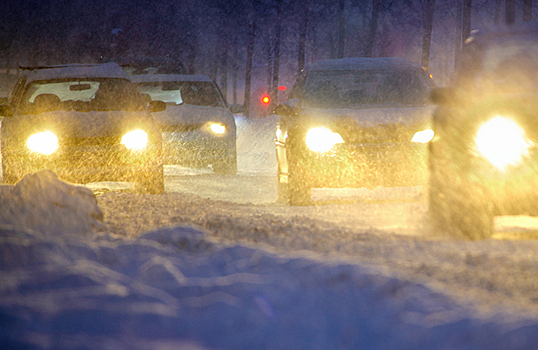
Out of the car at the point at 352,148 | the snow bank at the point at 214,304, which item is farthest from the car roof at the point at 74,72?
the snow bank at the point at 214,304

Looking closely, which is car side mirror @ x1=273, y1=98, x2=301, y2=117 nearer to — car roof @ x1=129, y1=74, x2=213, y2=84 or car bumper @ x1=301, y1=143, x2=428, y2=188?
car bumper @ x1=301, y1=143, x2=428, y2=188

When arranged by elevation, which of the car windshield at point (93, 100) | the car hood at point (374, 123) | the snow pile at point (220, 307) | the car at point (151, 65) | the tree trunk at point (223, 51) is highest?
A: the tree trunk at point (223, 51)

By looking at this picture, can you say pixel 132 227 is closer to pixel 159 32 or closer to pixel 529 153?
pixel 529 153

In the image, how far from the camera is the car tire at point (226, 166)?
1062 cm

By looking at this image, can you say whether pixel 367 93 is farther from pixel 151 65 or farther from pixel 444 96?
pixel 151 65

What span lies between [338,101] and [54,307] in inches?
198

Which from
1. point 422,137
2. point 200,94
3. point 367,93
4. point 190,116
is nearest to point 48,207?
point 422,137

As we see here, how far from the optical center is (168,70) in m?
18.1

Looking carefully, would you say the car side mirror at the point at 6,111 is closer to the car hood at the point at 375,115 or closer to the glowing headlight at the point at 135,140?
the glowing headlight at the point at 135,140

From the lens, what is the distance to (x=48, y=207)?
15.6ft

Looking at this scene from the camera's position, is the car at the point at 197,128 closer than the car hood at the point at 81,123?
No

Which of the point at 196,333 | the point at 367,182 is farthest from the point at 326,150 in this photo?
the point at 196,333

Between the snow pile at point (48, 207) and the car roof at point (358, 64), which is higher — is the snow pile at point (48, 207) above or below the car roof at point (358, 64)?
below

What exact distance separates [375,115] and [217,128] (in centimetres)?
446
